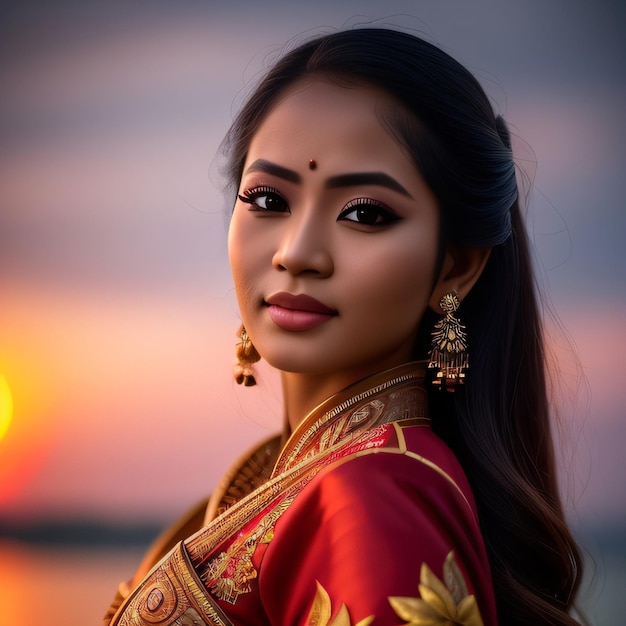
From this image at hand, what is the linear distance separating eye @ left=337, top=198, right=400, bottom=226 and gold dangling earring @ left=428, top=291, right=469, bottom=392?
0.22 m

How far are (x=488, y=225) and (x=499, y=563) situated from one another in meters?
0.63

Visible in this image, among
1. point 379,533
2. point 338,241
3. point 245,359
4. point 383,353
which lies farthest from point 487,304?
point 379,533

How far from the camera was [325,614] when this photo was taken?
1311 mm

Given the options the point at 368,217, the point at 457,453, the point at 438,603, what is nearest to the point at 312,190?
the point at 368,217

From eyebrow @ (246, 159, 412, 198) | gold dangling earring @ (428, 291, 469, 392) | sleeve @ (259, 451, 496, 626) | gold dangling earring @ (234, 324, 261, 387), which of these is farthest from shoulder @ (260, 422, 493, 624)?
gold dangling earring @ (234, 324, 261, 387)

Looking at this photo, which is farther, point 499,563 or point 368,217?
point 499,563

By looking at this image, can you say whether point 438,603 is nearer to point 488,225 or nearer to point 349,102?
point 488,225

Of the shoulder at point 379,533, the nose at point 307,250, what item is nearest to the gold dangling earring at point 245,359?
the nose at point 307,250

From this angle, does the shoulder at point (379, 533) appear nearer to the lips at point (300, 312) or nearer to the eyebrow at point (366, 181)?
the lips at point (300, 312)

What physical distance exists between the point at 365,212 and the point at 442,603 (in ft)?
2.15

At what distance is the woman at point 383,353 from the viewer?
142 cm

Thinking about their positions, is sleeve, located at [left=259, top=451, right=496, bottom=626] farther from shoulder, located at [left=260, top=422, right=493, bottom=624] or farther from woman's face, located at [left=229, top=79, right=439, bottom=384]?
woman's face, located at [left=229, top=79, right=439, bottom=384]

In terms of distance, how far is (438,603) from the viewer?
4.23 ft

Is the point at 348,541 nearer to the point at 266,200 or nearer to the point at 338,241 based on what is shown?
the point at 338,241
